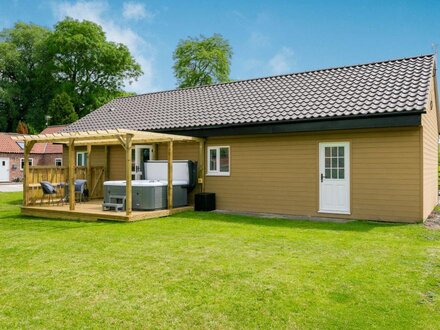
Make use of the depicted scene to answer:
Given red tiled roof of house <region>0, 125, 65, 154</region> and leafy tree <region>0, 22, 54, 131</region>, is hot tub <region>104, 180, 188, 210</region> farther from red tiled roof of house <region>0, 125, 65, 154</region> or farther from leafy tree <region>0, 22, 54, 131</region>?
leafy tree <region>0, 22, 54, 131</region>

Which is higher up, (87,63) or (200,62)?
(87,63)

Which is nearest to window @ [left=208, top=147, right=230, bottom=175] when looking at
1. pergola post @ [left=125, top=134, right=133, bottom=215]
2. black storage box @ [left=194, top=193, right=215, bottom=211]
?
black storage box @ [left=194, top=193, right=215, bottom=211]

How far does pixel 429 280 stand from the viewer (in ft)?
14.8

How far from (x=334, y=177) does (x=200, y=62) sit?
30.6 m

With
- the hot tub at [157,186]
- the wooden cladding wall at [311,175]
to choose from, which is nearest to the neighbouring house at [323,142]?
the wooden cladding wall at [311,175]

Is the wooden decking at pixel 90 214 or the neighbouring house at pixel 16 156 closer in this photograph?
the wooden decking at pixel 90 214

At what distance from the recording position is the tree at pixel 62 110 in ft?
123

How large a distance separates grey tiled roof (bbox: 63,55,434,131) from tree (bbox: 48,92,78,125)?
23.0m

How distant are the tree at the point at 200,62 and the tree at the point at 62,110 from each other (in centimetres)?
1101

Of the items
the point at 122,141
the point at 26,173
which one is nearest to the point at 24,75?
the point at 26,173

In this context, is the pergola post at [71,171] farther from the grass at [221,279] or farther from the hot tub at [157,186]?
the grass at [221,279]

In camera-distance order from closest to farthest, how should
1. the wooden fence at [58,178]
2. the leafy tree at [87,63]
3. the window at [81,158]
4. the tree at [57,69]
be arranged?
the wooden fence at [58,178], the window at [81,158], the leafy tree at [87,63], the tree at [57,69]

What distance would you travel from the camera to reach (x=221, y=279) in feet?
14.9

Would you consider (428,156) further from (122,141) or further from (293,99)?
(122,141)
